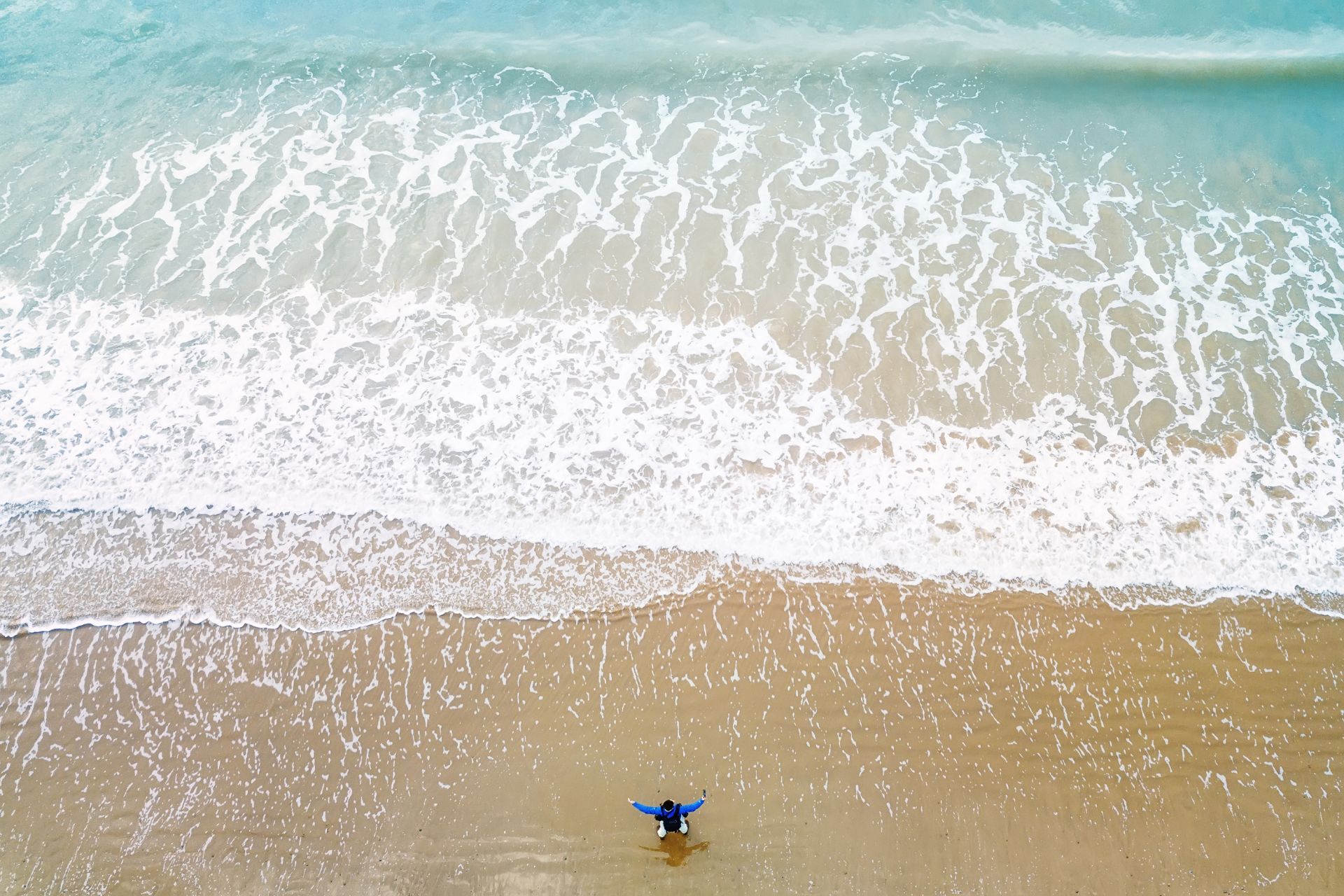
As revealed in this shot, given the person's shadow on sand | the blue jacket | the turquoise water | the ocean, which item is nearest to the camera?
the blue jacket

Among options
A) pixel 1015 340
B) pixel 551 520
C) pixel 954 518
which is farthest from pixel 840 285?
pixel 551 520

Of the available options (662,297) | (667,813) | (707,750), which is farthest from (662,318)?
(667,813)

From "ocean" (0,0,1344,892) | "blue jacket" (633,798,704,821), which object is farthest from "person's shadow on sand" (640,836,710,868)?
"ocean" (0,0,1344,892)

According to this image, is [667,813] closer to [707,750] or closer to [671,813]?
[671,813]

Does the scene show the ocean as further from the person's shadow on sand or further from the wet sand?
the person's shadow on sand

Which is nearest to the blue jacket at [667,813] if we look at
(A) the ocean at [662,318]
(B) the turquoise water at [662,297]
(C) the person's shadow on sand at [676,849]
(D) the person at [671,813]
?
(D) the person at [671,813]
